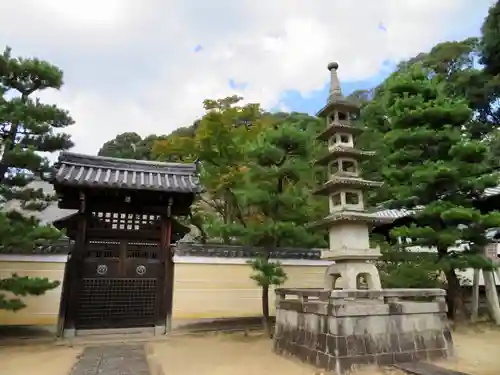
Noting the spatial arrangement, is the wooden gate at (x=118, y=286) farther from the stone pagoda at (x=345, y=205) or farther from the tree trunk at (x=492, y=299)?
the tree trunk at (x=492, y=299)

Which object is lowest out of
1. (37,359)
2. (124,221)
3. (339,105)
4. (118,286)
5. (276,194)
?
(37,359)

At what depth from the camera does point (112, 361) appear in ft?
22.9

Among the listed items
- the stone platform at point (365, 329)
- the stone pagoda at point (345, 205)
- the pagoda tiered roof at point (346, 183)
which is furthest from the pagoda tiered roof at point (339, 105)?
the stone platform at point (365, 329)

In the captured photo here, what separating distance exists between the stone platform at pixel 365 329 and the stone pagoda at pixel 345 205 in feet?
2.50

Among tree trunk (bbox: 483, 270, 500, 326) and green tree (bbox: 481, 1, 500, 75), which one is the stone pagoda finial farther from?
green tree (bbox: 481, 1, 500, 75)

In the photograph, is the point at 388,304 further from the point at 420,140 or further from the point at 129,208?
the point at 129,208

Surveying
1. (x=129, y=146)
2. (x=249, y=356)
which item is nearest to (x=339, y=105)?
(x=249, y=356)

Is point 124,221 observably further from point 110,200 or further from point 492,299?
point 492,299

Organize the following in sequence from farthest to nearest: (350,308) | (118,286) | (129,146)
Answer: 1. (129,146)
2. (118,286)
3. (350,308)

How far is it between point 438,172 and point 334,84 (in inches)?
149

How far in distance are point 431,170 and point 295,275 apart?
16.8 ft

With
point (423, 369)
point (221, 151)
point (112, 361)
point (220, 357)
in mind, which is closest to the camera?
point (423, 369)

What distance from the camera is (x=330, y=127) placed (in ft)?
27.5

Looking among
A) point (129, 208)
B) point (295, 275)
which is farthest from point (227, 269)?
point (129, 208)
